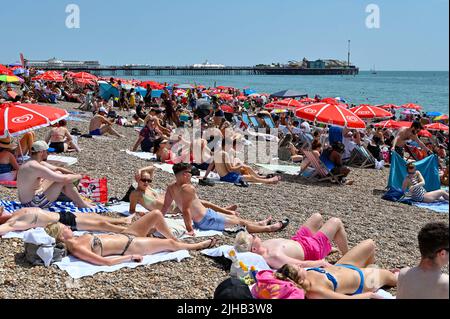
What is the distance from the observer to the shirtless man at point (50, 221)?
4.28m

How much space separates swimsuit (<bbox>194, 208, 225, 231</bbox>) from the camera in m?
4.96

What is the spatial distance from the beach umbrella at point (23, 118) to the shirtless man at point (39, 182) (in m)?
0.97

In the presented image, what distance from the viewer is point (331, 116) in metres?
8.79

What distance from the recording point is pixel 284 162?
1053 centimetres

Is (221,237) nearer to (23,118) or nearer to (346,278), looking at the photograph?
(346,278)

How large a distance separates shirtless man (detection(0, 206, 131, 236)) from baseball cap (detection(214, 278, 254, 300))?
6.17 feet

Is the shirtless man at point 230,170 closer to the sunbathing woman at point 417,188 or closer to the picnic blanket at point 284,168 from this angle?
the picnic blanket at point 284,168

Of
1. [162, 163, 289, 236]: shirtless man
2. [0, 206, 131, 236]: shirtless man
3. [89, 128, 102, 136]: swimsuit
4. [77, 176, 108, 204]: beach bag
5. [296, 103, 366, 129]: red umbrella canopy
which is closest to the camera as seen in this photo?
[0, 206, 131, 236]: shirtless man

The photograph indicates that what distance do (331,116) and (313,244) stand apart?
16.6 ft

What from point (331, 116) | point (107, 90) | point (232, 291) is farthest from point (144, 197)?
point (107, 90)

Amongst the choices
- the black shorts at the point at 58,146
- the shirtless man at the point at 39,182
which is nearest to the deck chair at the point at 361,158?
the black shorts at the point at 58,146

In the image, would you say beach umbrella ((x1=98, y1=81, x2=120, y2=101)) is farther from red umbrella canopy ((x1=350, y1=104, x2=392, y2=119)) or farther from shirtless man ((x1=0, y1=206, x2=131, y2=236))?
shirtless man ((x1=0, y1=206, x2=131, y2=236))

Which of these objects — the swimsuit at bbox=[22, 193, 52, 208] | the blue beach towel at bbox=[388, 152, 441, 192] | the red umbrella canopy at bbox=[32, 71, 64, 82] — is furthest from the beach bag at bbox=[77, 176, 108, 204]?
the red umbrella canopy at bbox=[32, 71, 64, 82]
